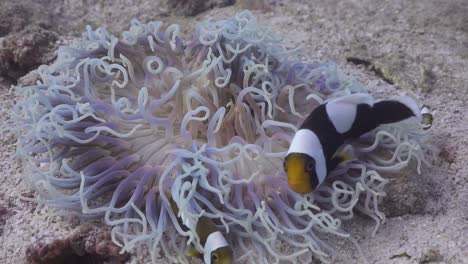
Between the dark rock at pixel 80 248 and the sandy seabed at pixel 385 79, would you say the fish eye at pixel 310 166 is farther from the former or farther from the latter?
the dark rock at pixel 80 248

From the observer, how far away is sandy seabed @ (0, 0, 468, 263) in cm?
198

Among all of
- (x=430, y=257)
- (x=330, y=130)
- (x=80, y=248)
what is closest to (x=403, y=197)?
(x=430, y=257)

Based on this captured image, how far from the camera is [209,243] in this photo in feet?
5.94

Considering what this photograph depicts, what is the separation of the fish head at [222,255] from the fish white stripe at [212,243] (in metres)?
0.01

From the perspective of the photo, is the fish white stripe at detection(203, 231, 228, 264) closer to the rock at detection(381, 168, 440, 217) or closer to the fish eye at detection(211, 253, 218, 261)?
the fish eye at detection(211, 253, 218, 261)

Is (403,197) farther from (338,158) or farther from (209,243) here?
(209,243)

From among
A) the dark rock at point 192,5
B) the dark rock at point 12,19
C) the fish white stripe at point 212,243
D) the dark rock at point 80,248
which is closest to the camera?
the fish white stripe at point 212,243

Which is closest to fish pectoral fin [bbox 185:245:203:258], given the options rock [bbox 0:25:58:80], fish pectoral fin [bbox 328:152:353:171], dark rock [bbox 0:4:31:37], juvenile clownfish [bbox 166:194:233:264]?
juvenile clownfish [bbox 166:194:233:264]

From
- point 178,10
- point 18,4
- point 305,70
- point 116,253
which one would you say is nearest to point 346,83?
point 305,70

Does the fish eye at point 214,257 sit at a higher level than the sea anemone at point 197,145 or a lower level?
lower

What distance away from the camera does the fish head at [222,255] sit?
70.5 inches

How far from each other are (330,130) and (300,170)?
0.25 metres

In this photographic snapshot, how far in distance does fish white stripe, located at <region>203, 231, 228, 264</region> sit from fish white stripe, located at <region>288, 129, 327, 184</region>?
1.41 ft

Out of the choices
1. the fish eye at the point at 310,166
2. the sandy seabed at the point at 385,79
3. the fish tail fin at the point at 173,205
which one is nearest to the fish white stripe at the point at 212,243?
the fish tail fin at the point at 173,205
